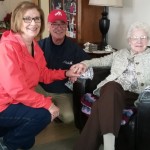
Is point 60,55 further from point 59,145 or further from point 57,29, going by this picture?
point 59,145

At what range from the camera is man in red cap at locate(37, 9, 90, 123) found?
92.4 inches

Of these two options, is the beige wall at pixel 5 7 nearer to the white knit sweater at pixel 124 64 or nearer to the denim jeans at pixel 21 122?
the white knit sweater at pixel 124 64

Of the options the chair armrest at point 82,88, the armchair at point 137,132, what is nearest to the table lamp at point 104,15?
the chair armrest at point 82,88

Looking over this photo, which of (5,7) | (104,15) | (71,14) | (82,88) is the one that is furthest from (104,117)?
(5,7)

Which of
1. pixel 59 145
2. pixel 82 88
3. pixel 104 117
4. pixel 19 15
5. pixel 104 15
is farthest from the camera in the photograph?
pixel 104 15

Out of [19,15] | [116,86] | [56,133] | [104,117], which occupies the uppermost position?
[19,15]

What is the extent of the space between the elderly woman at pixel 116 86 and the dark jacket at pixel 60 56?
0.78ft

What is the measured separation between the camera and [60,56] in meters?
2.41

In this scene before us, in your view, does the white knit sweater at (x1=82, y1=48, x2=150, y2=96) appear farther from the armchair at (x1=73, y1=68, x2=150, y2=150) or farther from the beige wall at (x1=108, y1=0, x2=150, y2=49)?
the beige wall at (x1=108, y1=0, x2=150, y2=49)

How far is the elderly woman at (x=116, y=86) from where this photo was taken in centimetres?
170

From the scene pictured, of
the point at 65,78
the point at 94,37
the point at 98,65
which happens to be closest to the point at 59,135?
the point at 65,78

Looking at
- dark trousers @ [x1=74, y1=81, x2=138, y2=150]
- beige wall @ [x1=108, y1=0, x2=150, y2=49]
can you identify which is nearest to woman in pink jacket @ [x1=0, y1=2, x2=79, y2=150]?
dark trousers @ [x1=74, y1=81, x2=138, y2=150]

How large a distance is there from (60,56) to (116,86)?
0.77m

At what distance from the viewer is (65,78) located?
90.4 inches
